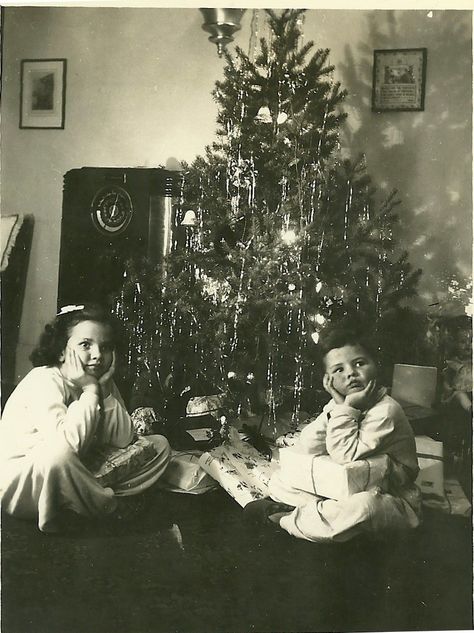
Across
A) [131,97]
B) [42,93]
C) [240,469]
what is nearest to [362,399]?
[240,469]

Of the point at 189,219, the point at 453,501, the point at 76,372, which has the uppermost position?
the point at 189,219

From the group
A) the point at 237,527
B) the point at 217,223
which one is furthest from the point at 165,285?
the point at 237,527

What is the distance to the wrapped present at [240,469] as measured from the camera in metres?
2.73

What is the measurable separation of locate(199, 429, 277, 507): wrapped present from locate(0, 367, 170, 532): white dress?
382mm

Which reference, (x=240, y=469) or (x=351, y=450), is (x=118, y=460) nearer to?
(x=240, y=469)

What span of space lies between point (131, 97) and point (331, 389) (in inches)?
56.8

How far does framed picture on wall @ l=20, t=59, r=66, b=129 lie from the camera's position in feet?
8.91

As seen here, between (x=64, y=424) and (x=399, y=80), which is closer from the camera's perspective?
(x=64, y=424)

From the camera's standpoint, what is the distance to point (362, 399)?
2.73 metres

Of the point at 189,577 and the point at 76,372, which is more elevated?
the point at 76,372

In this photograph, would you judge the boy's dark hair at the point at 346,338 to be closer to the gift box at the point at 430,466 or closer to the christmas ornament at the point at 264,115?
the gift box at the point at 430,466

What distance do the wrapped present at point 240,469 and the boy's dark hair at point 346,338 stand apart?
0.49 meters

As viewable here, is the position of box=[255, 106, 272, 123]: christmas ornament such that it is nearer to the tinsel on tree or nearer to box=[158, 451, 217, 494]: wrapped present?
the tinsel on tree

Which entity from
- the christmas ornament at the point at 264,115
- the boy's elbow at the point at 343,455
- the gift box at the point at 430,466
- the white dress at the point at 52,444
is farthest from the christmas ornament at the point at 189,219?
the gift box at the point at 430,466
